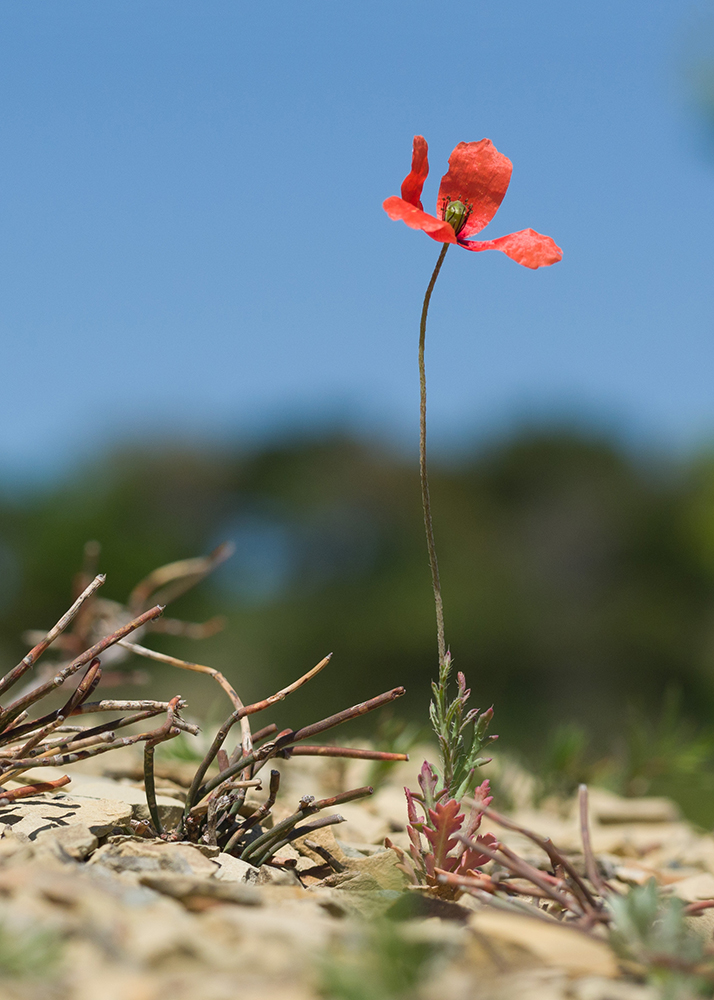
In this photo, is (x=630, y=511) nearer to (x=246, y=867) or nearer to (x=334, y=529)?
(x=334, y=529)

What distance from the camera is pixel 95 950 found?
85 centimetres

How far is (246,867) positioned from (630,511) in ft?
39.5

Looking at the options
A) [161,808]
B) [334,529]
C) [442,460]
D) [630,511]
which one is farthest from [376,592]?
[161,808]

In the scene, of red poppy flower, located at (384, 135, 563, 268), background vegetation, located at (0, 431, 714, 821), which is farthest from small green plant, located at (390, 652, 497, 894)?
background vegetation, located at (0, 431, 714, 821)

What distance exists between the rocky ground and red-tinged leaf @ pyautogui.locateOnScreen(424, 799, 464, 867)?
2.7 inches

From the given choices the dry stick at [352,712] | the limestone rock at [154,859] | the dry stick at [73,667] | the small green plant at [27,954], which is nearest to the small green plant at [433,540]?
the dry stick at [352,712]

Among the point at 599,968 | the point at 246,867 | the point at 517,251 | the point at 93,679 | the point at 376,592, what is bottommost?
the point at 376,592

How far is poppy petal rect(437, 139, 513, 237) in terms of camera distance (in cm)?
151

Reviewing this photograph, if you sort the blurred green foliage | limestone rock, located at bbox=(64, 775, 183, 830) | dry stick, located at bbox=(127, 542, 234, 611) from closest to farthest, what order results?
limestone rock, located at bbox=(64, 775, 183, 830) → dry stick, located at bbox=(127, 542, 234, 611) → the blurred green foliage

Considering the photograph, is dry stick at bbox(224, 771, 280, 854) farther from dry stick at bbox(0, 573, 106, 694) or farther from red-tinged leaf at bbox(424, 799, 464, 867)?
dry stick at bbox(0, 573, 106, 694)

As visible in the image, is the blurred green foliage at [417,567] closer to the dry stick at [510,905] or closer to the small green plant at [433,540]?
the small green plant at [433,540]

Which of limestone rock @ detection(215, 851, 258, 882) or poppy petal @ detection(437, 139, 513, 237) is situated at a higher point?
poppy petal @ detection(437, 139, 513, 237)

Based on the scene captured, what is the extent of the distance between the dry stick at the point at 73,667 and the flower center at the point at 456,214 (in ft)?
2.50

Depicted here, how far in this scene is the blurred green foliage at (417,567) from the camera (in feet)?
35.9
